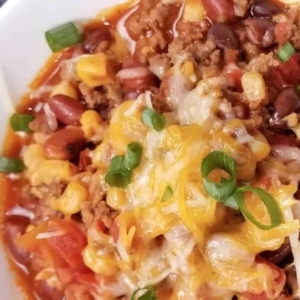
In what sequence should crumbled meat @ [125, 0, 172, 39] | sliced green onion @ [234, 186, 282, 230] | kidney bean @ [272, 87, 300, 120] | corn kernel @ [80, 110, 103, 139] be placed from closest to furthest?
sliced green onion @ [234, 186, 282, 230]
kidney bean @ [272, 87, 300, 120]
corn kernel @ [80, 110, 103, 139]
crumbled meat @ [125, 0, 172, 39]

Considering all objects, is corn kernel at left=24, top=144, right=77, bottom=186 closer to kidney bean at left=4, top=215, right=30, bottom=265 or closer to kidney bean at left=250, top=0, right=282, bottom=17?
kidney bean at left=4, top=215, right=30, bottom=265

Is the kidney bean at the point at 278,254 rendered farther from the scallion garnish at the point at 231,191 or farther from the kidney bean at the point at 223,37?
the kidney bean at the point at 223,37

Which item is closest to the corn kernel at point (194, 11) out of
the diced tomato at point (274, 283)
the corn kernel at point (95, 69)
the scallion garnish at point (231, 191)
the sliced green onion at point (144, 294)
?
the corn kernel at point (95, 69)

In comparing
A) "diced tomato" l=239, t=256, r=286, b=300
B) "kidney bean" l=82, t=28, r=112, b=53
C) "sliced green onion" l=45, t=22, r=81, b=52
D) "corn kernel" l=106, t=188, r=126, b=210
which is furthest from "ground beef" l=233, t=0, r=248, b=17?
"diced tomato" l=239, t=256, r=286, b=300

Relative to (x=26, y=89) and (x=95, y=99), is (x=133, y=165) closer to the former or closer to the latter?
(x=95, y=99)

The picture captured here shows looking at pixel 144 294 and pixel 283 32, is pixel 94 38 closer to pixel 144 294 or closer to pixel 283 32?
pixel 283 32

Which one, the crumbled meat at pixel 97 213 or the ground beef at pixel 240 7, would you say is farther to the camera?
the ground beef at pixel 240 7
